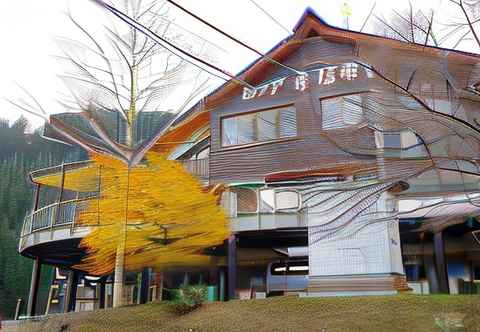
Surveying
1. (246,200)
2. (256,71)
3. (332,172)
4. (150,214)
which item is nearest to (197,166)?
(246,200)

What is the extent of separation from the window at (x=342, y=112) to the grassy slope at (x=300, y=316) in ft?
11.8

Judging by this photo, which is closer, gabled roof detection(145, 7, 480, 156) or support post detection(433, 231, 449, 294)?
support post detection(433, 231, 449, 294)

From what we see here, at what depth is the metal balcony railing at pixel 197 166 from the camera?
63.2ft

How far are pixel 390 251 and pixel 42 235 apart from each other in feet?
43.2

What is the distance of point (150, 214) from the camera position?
16172 millimetres

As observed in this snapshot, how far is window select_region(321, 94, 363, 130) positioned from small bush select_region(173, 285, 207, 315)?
4.72 m

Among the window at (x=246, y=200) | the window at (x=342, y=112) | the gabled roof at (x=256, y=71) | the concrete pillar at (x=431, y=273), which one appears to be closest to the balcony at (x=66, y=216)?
the window at (x=246, y=200)

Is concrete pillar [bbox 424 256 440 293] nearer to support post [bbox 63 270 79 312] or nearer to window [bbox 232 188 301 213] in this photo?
window [bbox 232 188 301 213]

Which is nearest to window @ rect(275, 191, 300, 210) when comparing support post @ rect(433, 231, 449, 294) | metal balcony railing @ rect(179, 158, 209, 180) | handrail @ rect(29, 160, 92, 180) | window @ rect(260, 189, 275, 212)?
window @ rect(260, 189, 275, 212)

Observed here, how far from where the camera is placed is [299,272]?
64.6ft

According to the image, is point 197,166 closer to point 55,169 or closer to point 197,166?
point 197,166

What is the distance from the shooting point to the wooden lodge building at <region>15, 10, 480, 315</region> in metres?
8.34

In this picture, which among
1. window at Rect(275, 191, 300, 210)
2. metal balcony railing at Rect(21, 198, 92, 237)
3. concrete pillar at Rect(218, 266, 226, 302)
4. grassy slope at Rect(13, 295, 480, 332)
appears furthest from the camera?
concrete pillar at Rect(218, 266, 226, 302)

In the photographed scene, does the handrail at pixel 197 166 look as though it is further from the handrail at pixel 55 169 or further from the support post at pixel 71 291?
the support post at pixel 71 291
